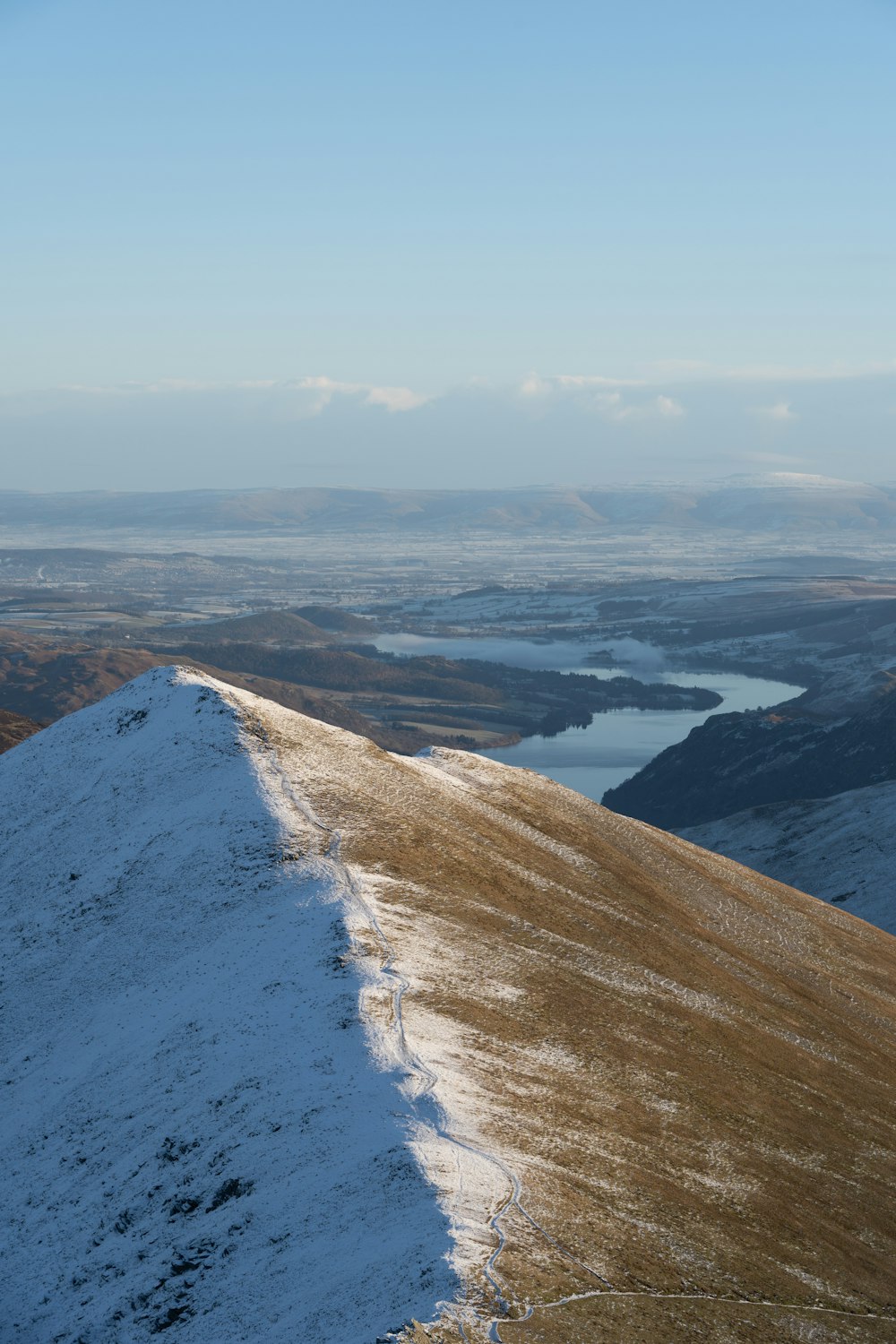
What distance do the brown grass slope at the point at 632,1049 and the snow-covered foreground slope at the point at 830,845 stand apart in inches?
1356

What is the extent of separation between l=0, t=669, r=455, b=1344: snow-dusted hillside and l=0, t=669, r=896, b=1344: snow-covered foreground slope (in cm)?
13

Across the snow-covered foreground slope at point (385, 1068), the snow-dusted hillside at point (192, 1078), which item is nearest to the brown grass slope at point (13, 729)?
the snow-covered foreground slope at point (385, 1068)

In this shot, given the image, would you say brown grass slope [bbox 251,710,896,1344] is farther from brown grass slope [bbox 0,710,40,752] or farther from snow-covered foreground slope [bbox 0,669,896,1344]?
brown grass slope [bbox 0,710,40,752]

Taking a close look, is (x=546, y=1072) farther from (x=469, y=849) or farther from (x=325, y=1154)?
(x=469, y=849)

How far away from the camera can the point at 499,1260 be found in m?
30.6

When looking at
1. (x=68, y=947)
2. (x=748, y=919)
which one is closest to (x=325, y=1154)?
(x=68, y=947)

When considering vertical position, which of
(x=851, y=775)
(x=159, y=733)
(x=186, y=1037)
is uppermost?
(x=159, y=733)

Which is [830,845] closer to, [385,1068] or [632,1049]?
[632,1049]

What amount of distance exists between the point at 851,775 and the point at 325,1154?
6185 inches

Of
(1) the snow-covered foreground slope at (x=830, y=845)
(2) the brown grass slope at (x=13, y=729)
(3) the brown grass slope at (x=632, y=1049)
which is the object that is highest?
(2) the brown grass slope at (x=13, y=729)

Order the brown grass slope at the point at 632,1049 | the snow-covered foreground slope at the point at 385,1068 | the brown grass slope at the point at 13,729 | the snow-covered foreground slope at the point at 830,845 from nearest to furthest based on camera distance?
1. the snow-covered foreground slope at the point at 385,1068
2. the brown grass slope at the point at 632,1049
3. the brown grass slope at the point at 13,729
4. the snow-covered foreground slope at the point at 830,845

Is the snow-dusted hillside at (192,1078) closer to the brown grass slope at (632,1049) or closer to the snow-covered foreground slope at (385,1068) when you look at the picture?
the snow-covered foreground slope at (385,1068)

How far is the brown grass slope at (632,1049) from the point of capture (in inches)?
1350

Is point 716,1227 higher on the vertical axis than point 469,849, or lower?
lower
